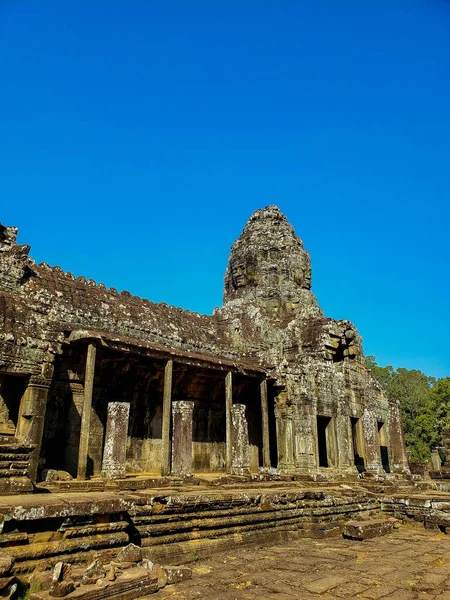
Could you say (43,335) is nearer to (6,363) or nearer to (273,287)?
(6,363)

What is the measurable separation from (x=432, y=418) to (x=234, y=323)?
27681mm

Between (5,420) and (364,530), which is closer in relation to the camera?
(364,530)

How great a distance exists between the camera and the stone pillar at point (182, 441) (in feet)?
35.2

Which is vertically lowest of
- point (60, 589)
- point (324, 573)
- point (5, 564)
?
point (324, 573)

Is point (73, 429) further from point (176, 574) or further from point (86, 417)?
point (176, 574)

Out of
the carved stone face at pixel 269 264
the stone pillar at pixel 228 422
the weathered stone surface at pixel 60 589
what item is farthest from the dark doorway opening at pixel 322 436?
the weathered stone surface at pixel 60 589

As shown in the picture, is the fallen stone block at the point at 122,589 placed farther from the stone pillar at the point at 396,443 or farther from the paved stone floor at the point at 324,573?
the stone pillar at the point at 396,443

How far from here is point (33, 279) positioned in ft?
38.5

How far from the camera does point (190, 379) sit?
14867 mm

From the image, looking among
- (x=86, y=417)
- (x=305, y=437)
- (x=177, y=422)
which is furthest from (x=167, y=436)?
(x=305, y=437)

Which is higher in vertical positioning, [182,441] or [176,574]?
[182,441]

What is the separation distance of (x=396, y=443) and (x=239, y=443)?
30.1 ft

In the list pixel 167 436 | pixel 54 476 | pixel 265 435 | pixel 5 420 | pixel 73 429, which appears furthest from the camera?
pixel 265 435

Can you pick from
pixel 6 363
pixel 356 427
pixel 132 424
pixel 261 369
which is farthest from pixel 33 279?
pixel 356 427
